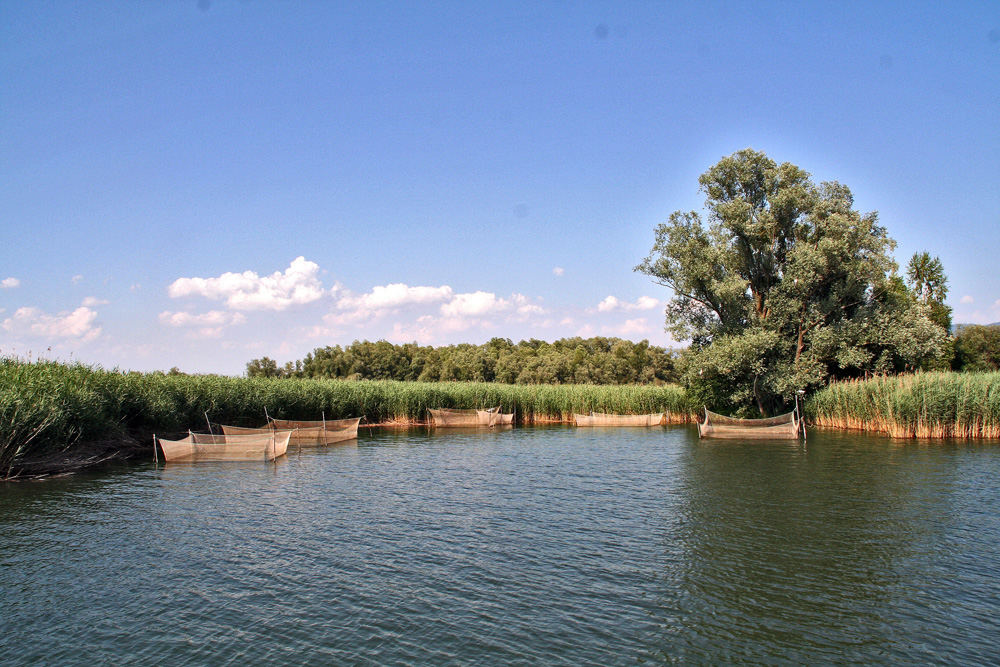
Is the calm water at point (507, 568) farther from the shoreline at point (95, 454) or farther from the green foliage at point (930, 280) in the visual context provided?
the green foliage at point (930, 280)

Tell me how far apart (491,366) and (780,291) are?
73.1 meters

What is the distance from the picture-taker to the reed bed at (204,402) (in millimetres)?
25703

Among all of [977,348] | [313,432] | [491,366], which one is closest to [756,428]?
[313,432]

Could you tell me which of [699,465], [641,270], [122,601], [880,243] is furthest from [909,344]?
[122,601]

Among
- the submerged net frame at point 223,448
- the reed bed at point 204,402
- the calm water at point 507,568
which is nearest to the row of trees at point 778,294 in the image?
the reed bed at point 204,402

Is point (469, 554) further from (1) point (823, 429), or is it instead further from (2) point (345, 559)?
(1) point (823, 429)

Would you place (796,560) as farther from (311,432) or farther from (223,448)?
(311,432)

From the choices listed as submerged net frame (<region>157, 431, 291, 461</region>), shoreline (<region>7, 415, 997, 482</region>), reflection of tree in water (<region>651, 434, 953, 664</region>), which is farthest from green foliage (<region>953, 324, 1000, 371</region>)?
submerged net frame (<region>157, 431, 291, 461</region>)

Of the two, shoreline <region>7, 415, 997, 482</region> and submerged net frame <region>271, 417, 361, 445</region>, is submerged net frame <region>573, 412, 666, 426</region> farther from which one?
submerged net frame <region>271, 417, 361, 445</region>

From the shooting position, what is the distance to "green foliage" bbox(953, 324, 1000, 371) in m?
65.1

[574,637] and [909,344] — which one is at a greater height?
[909,344]

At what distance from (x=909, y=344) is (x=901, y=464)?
21272 millimetres

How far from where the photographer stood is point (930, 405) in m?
35.8

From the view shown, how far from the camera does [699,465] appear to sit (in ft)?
97.1
